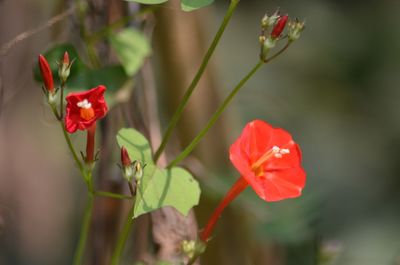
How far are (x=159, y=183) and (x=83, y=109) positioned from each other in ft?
0.41

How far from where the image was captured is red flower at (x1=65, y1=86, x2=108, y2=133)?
0.97 metres

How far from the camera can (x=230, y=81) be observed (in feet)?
9.29

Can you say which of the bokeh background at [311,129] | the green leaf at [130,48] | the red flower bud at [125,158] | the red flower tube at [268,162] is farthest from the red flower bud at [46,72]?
the bokeh background at [311,129]

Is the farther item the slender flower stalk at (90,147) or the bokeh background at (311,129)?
the bokeh background at (311,129)

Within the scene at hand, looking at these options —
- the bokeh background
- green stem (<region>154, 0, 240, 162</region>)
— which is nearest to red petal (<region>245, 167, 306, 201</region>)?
green stem (<region>154, 0, 240, 162</region>)

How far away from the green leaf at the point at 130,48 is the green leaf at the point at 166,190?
364 mm

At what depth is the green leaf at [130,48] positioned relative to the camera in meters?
1.38

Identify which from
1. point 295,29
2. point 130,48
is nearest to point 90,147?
point 295,29

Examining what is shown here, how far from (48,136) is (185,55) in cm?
120

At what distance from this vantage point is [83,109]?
0.98 metres

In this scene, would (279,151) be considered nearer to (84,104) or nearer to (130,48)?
(84,104)

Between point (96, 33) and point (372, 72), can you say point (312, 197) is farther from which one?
point (372, 72)

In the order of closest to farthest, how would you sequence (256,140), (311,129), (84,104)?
(84,104)
(256,140)
(311,129)

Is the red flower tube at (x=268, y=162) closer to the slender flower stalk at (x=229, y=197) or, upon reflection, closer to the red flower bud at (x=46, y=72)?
the slender flower stalk at (x=229, y=197)
